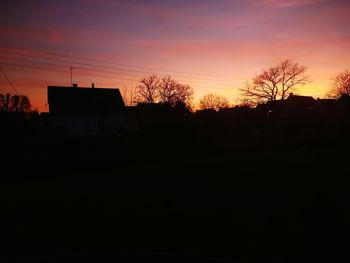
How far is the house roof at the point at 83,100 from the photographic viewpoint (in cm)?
4322

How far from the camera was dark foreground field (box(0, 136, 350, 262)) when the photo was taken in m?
5.73

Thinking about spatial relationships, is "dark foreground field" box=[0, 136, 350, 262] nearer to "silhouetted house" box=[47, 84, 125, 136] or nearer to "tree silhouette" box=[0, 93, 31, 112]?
"silhouetted house" box=[47, 84, 125, 136]

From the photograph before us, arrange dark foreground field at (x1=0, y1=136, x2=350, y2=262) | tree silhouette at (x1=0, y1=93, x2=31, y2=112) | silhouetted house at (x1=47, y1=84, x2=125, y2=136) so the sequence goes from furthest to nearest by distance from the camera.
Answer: tree silhouette at (x1=0, y1=93, x2=31, y2=112) → silhouetted house at (x1=47, y1=84, x2=125, y2=136) → dark foreground field at (x1=0, y1=136, x2=350, y2=262)

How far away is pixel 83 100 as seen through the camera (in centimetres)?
4550

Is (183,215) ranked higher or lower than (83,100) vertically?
lower

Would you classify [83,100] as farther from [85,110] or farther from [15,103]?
[15,103]

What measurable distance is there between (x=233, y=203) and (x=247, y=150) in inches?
653

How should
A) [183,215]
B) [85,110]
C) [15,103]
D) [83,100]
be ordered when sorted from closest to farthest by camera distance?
[183,215], [85,110], [83,100], [15,103]

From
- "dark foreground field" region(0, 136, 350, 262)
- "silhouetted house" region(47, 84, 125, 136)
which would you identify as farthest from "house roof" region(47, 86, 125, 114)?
"dark foreground field" region(0, 136, 350, 262)

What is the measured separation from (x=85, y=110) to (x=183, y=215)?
128 ft

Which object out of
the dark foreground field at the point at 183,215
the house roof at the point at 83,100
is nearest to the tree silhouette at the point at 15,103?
the house roof at the point at 83,100

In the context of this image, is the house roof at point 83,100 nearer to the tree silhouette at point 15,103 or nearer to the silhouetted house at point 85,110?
the silhouetted house at point 85,110

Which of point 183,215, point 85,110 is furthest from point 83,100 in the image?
point 183,215

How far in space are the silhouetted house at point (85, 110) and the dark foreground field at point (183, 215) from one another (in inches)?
1121
